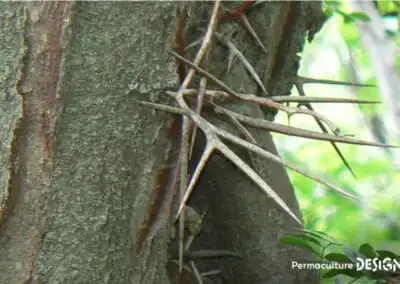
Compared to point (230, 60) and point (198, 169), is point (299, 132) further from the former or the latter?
point (230, 60)

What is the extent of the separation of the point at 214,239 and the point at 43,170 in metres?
0.34

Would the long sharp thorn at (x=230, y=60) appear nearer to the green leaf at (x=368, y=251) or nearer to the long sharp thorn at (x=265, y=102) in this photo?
the long sharp thorn at (x=265, y=102)

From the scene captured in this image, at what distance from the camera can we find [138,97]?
0.70 metres

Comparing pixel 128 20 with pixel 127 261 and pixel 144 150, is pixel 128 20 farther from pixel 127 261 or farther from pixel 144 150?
pixel 127 261

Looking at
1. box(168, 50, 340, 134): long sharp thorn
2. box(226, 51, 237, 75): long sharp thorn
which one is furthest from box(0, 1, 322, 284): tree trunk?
box(226, 51, 237, 75): long sharp thorn

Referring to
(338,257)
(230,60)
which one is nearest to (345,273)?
(338,257)

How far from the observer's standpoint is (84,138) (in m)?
0.68

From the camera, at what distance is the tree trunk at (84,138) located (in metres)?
0.66

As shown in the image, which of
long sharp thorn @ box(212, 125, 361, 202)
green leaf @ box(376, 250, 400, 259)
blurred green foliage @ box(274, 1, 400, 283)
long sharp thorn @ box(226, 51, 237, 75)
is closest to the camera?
long sharp thorn @ box(212, 125, 361, 202)

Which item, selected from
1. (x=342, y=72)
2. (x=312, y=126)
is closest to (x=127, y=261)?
(x=342, y=72)

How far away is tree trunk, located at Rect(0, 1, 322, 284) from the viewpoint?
660mm

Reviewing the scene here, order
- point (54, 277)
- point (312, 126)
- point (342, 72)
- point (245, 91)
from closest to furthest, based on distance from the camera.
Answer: point (54, 277) < point (245, 91) < point (342, 72) < point (312, 126)

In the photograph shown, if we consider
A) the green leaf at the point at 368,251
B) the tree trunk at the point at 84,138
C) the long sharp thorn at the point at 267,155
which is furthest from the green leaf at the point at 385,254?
the tree trunk at the point at 84,138

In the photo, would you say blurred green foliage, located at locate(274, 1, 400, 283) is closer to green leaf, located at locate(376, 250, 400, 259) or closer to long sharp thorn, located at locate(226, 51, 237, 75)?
green leaf, located at locate(376, 250, 400, 259)
